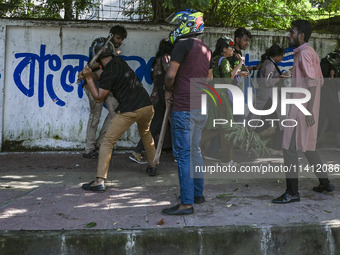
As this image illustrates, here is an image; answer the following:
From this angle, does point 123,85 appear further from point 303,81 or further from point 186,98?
point 303,81

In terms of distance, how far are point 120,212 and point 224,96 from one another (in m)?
2.64

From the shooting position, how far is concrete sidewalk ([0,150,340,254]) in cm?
439

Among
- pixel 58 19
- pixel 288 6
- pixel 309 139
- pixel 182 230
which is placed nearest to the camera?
pixel 182 230

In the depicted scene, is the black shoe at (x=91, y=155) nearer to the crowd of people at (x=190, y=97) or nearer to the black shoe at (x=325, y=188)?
the crowd of people at (x=190, y=97)

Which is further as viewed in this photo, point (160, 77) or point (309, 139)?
point (160, 77)

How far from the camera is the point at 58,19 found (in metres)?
7.78

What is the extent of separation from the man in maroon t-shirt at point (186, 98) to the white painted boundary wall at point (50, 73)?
10.8ft

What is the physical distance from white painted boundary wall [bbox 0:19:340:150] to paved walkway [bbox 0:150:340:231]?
852 mm

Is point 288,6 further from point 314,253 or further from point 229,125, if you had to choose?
point 314,253

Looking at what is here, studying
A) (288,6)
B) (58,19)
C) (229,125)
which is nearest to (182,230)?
(229,125)

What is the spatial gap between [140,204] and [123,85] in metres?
1.41

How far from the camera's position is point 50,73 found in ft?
25.6

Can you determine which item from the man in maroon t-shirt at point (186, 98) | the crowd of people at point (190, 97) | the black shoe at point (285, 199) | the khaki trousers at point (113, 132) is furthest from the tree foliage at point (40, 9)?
the black shoe at point (285, 199)

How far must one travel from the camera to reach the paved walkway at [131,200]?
4.53m
